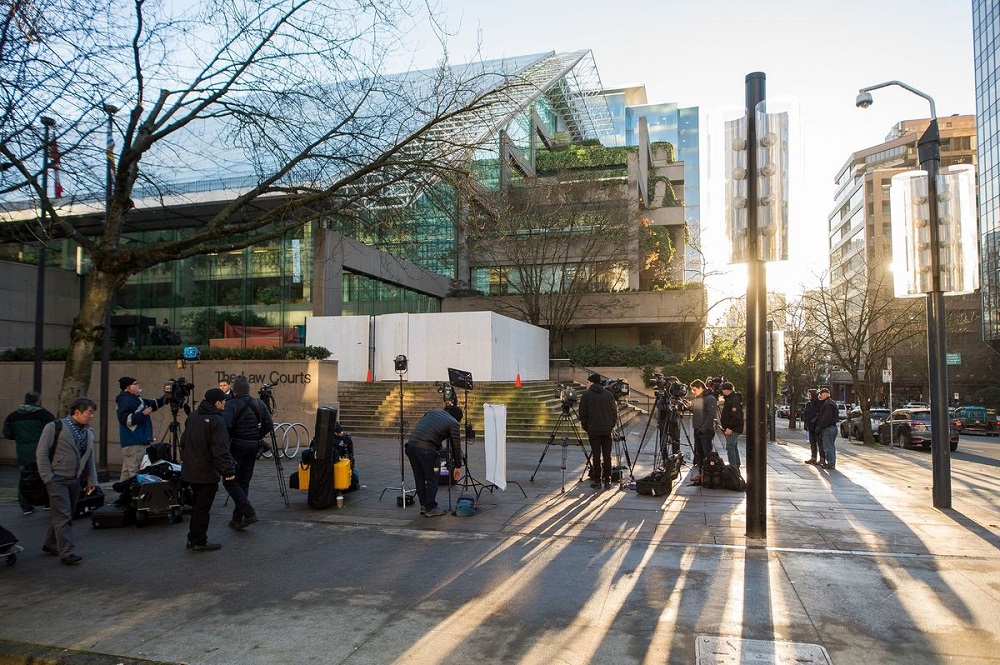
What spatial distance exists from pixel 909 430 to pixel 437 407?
603 inches

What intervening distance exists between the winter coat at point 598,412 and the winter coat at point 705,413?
7.18 feet

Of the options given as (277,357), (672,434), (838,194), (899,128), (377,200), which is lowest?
(672,434)

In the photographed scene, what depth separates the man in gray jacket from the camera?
650cm

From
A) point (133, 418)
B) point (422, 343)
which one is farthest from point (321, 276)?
point (133, 418)

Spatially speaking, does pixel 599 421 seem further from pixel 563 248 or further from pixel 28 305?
pixel 28 305

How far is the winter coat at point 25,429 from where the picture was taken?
919 cm

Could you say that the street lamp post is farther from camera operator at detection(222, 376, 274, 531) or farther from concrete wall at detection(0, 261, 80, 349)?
concrete wall at detection(0, 261, 80, 349)

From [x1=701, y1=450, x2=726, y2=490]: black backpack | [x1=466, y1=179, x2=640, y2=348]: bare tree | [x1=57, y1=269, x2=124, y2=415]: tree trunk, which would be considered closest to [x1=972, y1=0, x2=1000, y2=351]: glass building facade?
[x1=466, y1=179, x2=640, y2=348]: bare tree

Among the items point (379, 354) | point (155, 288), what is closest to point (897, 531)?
point (379, 354)

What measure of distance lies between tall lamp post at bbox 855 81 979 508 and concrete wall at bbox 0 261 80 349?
29112mm

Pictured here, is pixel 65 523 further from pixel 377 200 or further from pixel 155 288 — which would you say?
pixel 155 288

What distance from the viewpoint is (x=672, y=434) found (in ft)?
40.8

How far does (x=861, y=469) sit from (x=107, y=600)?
45.7ft

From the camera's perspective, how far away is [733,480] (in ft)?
34.5
